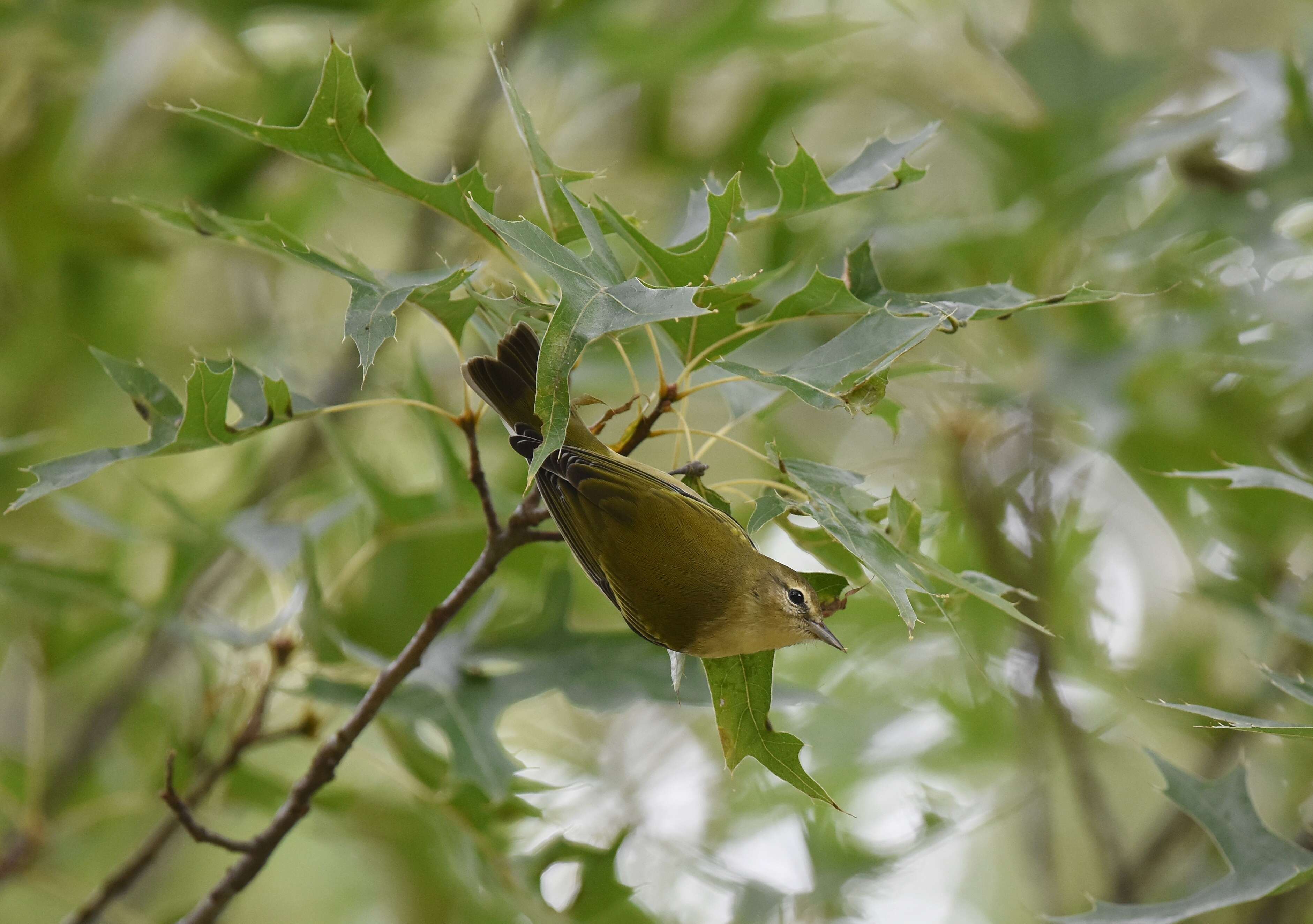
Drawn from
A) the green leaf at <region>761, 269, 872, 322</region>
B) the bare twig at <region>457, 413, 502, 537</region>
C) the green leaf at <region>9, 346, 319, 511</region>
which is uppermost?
the green leaf at <region>761, 269, 872, 322</region>

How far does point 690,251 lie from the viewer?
3.90 feet

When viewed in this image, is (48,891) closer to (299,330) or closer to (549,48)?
(299,330)

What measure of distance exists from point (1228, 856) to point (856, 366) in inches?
32.1

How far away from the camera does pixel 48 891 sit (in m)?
1.97

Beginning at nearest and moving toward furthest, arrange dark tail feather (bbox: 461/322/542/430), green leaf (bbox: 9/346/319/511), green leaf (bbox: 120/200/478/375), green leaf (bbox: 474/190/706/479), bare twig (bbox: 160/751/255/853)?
green leaf (bbox: 474/190/706/479) < green leaf (bbox: 120/200/478/375) < green leaf (bbox: 9/346/319/511) < bare twig (bbox: 160/751/255/853) < dark tail feather (bbox: 461/322/542/430)

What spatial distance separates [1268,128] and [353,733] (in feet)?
7.03

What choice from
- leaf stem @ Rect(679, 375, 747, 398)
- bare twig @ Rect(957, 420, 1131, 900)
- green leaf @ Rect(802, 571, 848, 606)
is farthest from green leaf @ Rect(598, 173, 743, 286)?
bare twig @ Rect(957, 420, 1131, 900)

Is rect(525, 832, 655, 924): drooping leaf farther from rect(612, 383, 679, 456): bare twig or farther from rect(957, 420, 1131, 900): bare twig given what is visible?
rect(957, 420, 1131, 900): bare twig

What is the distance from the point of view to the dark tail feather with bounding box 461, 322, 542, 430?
139 centimetres

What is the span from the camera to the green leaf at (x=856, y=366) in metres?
1.00

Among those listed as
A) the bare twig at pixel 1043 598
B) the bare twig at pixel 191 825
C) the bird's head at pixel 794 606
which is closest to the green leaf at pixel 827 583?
the bird's head at pixel 794 606

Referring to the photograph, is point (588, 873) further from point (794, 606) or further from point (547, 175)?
point (547, 175)

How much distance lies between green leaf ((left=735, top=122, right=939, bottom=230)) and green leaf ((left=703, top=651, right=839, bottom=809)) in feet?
1.63

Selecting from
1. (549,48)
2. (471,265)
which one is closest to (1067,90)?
(549,48)
